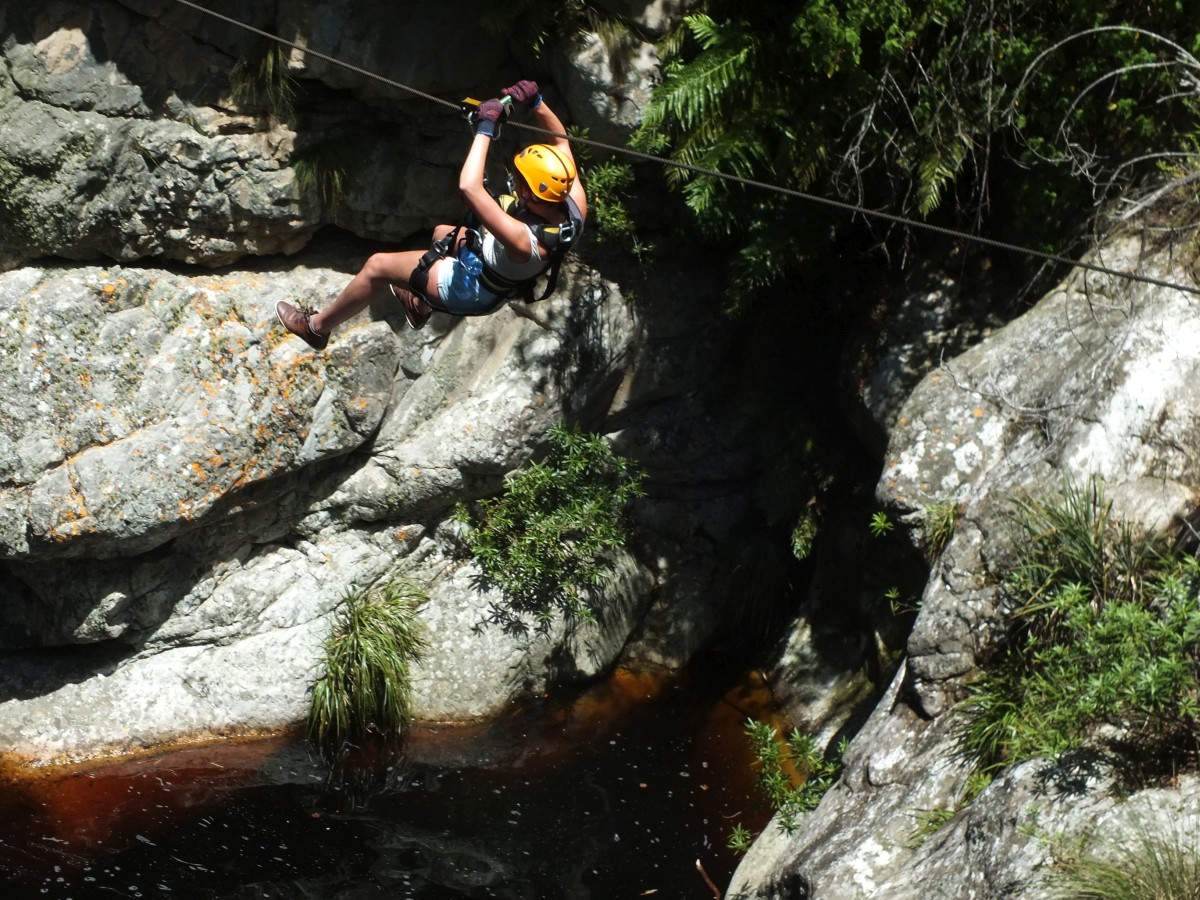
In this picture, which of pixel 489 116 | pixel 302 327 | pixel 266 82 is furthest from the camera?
pixel 266 82

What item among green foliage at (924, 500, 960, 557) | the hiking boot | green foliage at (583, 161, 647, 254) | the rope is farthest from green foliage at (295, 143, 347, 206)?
green foliage at (924, 500, 960, 557)

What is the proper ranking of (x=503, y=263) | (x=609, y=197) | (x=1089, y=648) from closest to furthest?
(x=1089, y=648) < (x=503, y=263) < (x=609, y=197)

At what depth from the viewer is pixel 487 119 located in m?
5.81

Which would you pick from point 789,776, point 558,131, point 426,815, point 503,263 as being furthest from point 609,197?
point 426,815

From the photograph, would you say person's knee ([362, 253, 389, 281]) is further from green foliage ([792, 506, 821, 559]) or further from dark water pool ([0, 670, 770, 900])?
green foliage ([792, 506, 821, 559])

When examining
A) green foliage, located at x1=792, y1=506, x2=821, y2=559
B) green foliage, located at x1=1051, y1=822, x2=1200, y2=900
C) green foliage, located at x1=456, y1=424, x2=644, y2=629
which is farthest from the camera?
green foliage, located at x1=456, y1=424, x2=644, y2=629

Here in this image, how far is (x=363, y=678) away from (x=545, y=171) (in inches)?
153

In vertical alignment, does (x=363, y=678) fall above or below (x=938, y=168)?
below

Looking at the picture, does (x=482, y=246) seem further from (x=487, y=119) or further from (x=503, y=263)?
(x=487, y=119)

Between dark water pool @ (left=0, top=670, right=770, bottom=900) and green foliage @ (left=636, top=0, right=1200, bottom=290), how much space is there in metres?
3.37

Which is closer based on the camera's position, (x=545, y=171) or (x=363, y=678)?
(x=545, y=171)

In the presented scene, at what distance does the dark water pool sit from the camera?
7.07 metres

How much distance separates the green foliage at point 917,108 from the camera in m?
6.54

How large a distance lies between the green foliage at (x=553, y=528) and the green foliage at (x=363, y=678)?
82cm
